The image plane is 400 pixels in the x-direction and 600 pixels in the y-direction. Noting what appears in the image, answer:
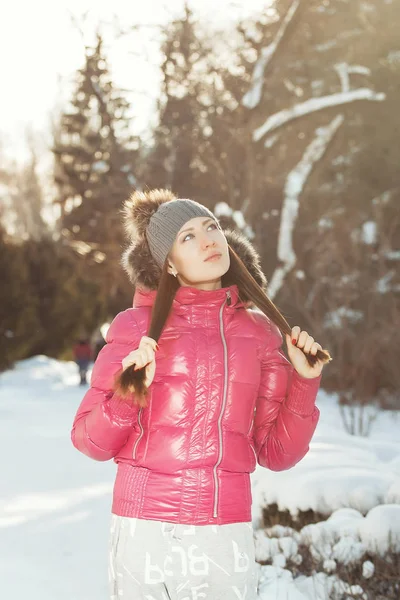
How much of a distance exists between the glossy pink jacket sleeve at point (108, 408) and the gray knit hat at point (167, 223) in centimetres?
21

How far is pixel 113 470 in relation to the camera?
7.70 metres

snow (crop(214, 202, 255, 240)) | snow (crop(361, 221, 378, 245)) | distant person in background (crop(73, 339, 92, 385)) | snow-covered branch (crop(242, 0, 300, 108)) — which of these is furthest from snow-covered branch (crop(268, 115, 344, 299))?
distant person in background (crop(73, 339, 92, 385))

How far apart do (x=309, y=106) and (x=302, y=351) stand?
10.5 metres

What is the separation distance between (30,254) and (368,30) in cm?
1105

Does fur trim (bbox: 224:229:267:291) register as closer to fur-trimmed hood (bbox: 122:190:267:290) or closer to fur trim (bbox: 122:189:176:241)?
fur-trimmed hood (bbox: 122:190:267:290)

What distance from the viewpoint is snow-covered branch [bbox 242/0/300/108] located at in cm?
1146

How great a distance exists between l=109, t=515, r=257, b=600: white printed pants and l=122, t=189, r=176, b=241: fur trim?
872 millimetres

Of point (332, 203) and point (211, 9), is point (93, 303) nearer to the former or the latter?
point (332, 203)

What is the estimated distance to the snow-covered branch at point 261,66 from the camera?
11461 mm

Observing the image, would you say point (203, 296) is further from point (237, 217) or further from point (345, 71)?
point (345, 71)

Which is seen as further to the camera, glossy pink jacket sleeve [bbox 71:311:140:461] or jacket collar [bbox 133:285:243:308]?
jacket collar [bbox 133:285:243:308]

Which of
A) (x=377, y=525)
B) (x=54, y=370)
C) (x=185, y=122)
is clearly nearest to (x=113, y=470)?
(x=377, y=525)

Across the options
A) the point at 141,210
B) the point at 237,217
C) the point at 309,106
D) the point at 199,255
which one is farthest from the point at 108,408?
the point at 309,106

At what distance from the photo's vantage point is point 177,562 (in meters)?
2.11
